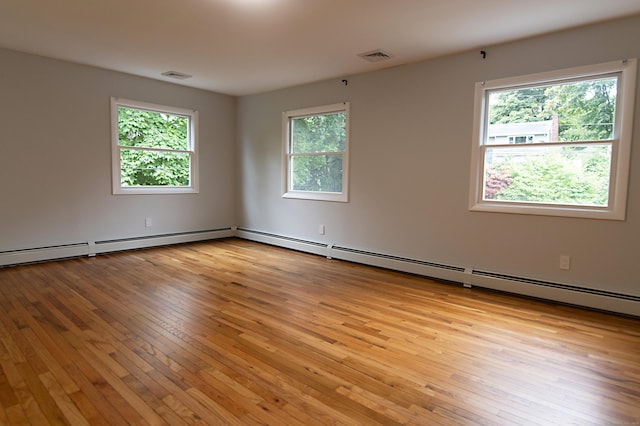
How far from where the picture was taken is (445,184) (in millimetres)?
4094

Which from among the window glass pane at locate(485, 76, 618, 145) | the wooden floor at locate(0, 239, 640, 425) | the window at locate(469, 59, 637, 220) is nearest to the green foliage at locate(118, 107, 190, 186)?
the wooden floor at locate(0, 239, 640, 425)

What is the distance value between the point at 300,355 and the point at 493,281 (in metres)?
2.36

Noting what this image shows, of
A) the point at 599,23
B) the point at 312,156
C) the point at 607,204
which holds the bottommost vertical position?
the point at 607,204

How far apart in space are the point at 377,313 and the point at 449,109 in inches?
91.0

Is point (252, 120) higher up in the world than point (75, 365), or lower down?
higher up

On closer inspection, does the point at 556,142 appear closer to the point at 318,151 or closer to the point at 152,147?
the point at 318,151

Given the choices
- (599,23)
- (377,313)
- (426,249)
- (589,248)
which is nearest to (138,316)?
(377,313)

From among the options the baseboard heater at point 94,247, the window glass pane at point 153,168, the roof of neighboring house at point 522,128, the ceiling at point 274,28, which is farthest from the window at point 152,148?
the roof of neighboring house at point 522,128

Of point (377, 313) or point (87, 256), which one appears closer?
point (377, 313)

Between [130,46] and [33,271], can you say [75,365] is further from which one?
[130,46]

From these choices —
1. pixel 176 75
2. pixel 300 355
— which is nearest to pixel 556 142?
pixel 300 355

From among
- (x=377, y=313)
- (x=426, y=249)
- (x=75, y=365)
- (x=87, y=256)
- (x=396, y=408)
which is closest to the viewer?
(x=396, y=408)

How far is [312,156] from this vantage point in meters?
5.47

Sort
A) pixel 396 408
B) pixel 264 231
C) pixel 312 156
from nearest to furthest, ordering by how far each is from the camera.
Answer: pixel 396 408
pixel 312 156
pixel 264 231
